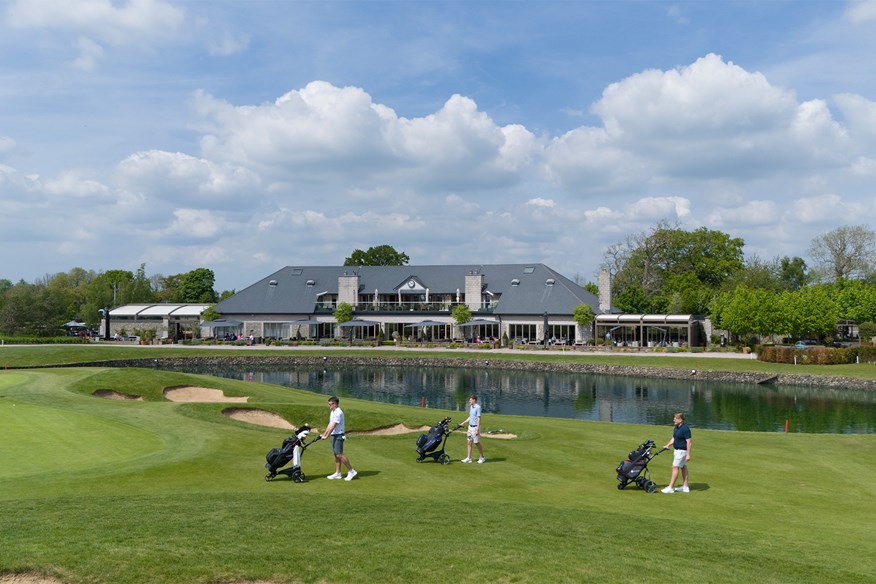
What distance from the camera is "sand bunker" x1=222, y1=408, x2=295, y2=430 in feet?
76.9

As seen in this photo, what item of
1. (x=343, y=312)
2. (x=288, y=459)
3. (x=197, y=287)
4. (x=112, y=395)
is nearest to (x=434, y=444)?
(x=288, y=459)

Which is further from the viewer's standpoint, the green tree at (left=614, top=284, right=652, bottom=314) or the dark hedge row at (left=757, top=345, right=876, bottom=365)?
the green tree at (left=614, top=284, right=652, bottom=314)

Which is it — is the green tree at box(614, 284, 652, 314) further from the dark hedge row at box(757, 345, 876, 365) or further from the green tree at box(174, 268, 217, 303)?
the green tree at box(174, 268, 217, 303)

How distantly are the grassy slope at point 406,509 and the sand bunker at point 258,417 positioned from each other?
1.45m

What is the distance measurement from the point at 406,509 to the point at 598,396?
3569 cm

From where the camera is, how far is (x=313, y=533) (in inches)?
395

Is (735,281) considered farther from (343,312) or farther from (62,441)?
(62,441)

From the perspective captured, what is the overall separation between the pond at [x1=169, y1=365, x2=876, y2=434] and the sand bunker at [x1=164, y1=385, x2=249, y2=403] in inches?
490

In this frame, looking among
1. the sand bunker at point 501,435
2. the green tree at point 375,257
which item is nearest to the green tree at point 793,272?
the green tree at point 375,257

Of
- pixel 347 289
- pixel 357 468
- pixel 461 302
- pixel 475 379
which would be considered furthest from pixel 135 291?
pixel 357 468

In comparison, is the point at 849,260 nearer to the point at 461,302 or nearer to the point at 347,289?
the point at 461,302

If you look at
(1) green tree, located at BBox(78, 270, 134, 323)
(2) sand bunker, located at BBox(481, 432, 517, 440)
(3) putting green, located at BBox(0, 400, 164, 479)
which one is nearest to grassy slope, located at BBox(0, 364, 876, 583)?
(3) putting green, located at BBox(0, 400, 164, 479)

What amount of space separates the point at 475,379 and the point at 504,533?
4526 cm

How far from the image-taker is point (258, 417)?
2380 cm
